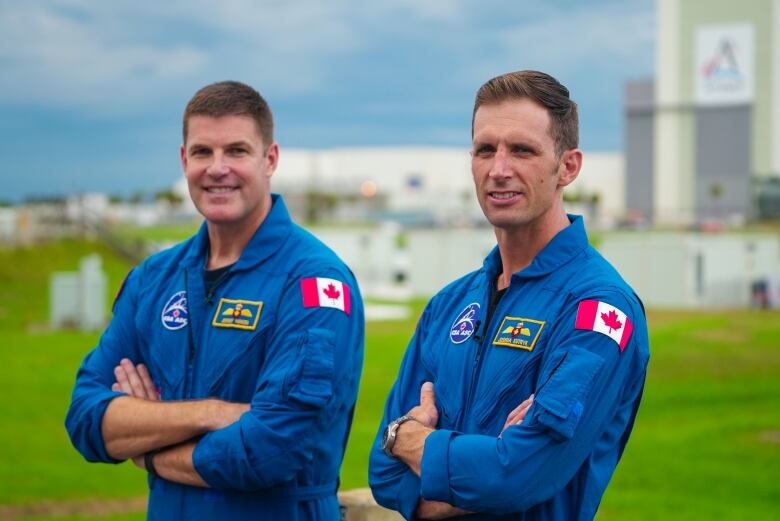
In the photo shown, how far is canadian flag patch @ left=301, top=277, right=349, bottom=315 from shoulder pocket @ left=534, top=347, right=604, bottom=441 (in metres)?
1.03

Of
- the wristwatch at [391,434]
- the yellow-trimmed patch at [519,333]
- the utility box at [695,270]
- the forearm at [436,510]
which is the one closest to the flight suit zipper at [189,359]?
the wristwatch at [391,434]

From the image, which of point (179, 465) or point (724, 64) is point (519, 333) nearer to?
point (179, 465)

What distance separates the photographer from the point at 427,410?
2986 millimetres

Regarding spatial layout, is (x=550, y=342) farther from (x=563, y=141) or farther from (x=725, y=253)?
(x=725, y=253)

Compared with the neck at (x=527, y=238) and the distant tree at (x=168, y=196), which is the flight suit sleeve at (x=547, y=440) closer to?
the neck at (x=527, y=238)

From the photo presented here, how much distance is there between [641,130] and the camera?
85.5 meters

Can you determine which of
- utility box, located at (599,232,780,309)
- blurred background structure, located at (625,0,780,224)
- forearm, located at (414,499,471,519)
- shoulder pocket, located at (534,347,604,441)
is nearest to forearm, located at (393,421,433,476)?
forearm, located at (414,499,471,519)

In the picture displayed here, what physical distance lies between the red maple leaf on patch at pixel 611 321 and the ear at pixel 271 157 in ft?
4.94

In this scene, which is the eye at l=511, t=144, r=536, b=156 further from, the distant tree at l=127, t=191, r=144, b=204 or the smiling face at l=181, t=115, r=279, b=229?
the distant tree at l=127, t=191, r=144, b=204

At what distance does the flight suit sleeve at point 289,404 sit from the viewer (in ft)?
10.7

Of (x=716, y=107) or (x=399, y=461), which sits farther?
(x=716, y=107)

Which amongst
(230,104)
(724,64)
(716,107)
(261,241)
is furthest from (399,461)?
(724,64)

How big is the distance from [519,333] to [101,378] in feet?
5.56

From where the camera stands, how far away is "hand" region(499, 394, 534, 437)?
8.93ft
